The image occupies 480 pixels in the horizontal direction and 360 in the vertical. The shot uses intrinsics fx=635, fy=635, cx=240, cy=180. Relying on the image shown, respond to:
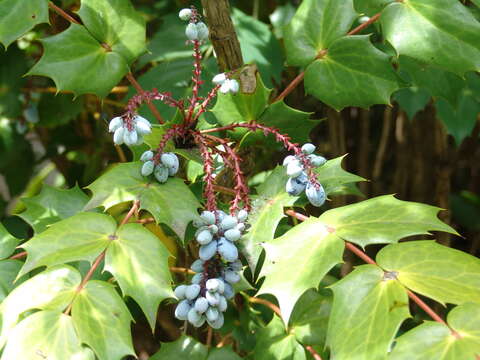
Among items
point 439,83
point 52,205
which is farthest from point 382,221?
point 52,205

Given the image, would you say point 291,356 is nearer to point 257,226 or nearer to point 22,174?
point 257,226

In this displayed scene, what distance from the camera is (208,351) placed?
3.97ft

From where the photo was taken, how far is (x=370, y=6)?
124cm

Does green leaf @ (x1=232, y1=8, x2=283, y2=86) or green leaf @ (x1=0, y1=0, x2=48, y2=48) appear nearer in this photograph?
green leaf @ (x1=0, y1=0, x2=48, y2=48)

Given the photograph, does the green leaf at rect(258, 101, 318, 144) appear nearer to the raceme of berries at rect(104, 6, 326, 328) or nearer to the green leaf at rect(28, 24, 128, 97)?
the raceme of berries at rect(104, 6, 326, 328)

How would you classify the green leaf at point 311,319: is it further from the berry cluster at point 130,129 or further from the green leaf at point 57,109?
the green leaf at point 57,109

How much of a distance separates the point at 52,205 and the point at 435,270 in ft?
2.71

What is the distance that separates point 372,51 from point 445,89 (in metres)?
0.35

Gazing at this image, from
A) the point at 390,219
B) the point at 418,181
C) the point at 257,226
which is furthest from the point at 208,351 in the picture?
the point at 418,181

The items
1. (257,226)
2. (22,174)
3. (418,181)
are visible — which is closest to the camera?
(257,226)

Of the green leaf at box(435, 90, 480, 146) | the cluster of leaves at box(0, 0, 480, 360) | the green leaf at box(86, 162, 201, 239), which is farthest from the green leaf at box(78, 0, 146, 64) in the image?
the green leaf at box(435, 90, 480, 146)

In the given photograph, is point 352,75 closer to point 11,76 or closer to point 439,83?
point 439,83

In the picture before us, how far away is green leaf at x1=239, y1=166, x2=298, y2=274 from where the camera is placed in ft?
3.57

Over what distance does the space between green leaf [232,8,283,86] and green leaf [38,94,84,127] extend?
0.57 metres
